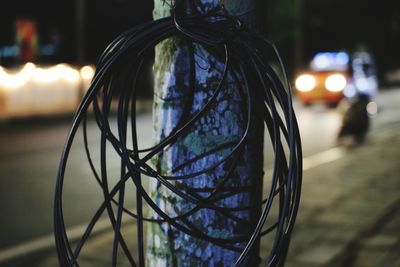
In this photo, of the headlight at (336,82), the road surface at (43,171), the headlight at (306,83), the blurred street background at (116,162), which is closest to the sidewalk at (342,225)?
the blurred street background at (116,162)

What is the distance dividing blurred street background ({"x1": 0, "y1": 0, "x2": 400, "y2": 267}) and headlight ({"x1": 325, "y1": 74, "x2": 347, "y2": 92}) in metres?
0.04

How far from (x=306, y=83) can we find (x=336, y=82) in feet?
4.30

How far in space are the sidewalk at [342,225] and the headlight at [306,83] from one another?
13.5 metres

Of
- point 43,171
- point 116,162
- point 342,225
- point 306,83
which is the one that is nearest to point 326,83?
point 306,83

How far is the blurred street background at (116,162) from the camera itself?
550cm

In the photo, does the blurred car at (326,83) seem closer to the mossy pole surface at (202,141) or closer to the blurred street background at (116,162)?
the blurred street background at (116,162)

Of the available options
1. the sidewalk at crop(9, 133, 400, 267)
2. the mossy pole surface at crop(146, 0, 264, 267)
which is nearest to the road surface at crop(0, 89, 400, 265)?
the sidewalk at crop(9, 133, 400, 267)

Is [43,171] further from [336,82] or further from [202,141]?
[336,82]

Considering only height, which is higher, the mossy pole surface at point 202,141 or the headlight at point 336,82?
the headlight at point 336,82

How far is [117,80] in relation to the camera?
89.4 inches

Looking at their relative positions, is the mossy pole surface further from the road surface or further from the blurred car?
the blurred car

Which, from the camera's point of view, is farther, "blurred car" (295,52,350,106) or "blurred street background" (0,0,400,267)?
"blurred car" (295,52,350,106)

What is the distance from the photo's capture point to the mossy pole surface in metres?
2.04

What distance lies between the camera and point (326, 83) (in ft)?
72.4
